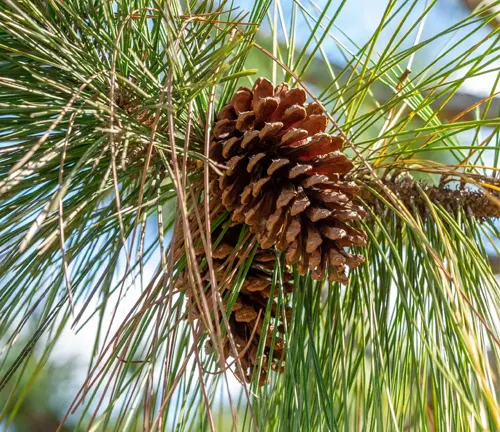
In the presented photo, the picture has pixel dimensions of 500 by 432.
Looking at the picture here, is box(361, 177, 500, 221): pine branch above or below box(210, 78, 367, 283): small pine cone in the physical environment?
above

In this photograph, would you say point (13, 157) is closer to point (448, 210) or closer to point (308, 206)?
point (308, 206)

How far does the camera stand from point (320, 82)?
1.55 meters

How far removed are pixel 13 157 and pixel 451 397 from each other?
0.41m

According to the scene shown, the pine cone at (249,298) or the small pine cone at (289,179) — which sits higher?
the small pine cone at (289,179)

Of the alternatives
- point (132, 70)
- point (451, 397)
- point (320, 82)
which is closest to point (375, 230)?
point (451, 397)

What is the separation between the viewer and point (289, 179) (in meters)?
0.55

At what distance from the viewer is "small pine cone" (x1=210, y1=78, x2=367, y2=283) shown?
0.53 meters

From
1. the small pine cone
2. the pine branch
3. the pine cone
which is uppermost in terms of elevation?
the pine branch

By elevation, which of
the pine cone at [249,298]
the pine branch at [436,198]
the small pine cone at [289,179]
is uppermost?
the pine branch at [436,198]

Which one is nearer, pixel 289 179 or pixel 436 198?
pixel 289 179

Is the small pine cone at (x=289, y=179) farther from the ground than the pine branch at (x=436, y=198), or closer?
closer

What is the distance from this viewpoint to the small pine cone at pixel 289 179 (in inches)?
20.8

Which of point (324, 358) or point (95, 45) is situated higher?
point (95, 45)

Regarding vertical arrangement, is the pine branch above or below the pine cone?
above
